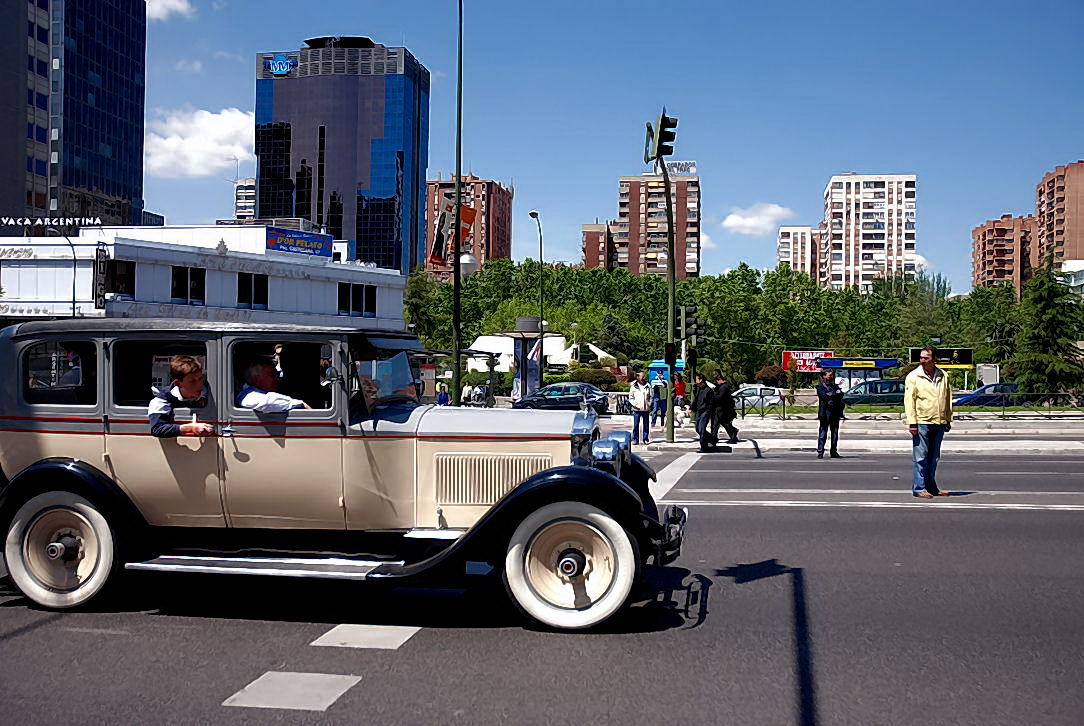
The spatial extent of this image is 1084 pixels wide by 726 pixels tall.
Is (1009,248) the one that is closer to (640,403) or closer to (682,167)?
(682,167)

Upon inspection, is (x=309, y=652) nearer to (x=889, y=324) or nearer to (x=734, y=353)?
(x=734, y=353)

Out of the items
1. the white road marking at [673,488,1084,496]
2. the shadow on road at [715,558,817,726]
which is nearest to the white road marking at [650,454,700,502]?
the white road marking at [673,488,1084,496]

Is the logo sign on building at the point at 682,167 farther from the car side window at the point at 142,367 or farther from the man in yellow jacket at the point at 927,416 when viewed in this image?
the car side window at the point at 142,367

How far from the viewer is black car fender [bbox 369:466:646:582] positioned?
19.1 feet

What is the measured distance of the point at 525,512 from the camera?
5.94m

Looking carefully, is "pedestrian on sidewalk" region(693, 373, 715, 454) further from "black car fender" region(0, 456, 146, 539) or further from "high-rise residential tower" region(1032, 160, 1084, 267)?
"high-rise residential tower" region(1032, 160, 1084, 267)

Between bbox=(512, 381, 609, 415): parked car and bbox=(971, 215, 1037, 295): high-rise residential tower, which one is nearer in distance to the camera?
bbox=(512, 381, 609, 415): parked car

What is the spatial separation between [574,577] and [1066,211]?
173572 millimetres

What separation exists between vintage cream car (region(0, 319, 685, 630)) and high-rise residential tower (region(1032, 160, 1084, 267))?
6408 inches

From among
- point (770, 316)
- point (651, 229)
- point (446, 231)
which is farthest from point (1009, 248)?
point (446, 231)

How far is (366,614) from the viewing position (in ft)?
20.8

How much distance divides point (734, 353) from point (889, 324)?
3123cm

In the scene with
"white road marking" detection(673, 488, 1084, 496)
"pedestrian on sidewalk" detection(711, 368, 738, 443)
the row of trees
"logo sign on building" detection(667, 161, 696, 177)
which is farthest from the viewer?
"logo sign on building" detection(667, 161, 696, 177)

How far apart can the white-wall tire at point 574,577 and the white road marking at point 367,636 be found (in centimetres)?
71
